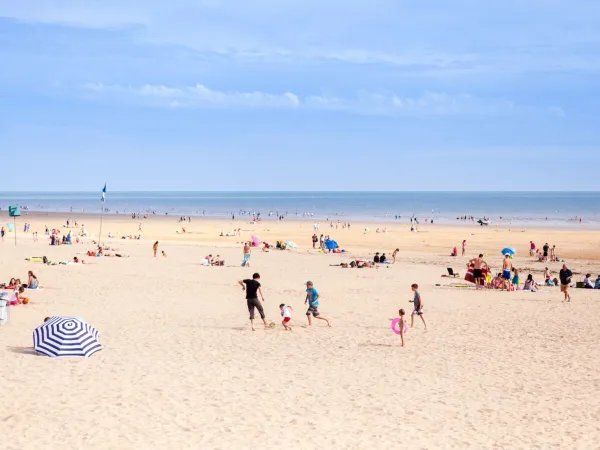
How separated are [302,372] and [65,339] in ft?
16.0

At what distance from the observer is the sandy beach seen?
927 cm

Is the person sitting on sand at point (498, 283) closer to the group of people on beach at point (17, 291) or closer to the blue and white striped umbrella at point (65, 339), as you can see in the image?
the group of people on beach at point (17, 291)

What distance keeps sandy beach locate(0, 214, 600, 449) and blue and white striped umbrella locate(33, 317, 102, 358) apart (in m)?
0.30

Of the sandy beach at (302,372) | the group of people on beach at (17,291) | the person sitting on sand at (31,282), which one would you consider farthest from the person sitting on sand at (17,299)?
the person sitting on sand at (31,282)

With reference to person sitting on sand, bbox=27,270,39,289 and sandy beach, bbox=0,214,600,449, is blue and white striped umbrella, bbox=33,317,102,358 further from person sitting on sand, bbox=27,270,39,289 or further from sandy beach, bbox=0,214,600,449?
person sitting on sand, bbox=27,270,39,289

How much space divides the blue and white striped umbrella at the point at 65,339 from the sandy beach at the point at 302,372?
11.8 inches

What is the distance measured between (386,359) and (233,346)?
3.56 metres

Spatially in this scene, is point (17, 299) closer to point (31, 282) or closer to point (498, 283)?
point (31, 282)

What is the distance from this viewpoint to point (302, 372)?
1266cm

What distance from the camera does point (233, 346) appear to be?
14992 mm

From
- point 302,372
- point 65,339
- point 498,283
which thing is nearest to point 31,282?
point 65,339

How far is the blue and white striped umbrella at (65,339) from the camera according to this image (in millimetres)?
13078

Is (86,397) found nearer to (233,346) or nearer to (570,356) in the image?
(233,346)

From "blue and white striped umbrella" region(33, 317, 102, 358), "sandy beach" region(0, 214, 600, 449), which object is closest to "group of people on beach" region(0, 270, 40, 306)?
"sandy beach" region(0, 214, 600, 449)
